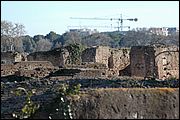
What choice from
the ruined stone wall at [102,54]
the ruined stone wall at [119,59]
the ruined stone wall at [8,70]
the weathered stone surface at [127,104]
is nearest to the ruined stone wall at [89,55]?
the ruined stone wall at [102,54]

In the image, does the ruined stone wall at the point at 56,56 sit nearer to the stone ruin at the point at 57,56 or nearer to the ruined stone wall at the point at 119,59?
the stone ruin at the point at 57,56

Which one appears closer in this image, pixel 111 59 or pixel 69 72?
pixel 69 72

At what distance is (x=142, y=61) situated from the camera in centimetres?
2334

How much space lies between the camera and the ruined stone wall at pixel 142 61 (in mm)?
22031

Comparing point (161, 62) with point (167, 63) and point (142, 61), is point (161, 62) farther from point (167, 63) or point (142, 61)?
point (142, 61)

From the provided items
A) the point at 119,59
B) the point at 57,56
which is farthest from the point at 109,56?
the point at 57,56

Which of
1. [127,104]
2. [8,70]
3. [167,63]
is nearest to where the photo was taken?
[127,104]

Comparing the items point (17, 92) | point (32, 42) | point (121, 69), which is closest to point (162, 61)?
→ point (121, 69)

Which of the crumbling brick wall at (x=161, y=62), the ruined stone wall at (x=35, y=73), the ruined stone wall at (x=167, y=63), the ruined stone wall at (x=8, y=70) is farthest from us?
the ruined stone wall at (x=167, y=63)

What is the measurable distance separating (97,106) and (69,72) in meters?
8.96

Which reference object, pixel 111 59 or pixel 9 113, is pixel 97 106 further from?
pixel 111 59

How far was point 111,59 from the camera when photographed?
93.8 feet

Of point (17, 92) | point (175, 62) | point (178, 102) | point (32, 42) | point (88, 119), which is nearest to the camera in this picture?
point (88, 119)

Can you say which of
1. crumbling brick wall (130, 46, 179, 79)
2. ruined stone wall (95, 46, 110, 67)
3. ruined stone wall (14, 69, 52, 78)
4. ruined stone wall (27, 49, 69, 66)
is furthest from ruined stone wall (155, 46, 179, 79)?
ruined stone wall (27, 49, 69, 66)
